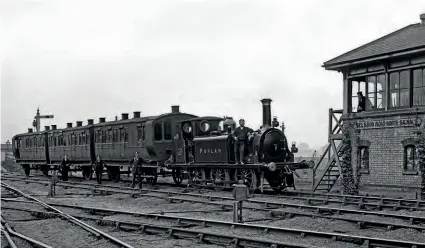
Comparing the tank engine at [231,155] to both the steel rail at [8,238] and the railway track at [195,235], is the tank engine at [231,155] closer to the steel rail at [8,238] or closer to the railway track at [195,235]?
the railway track at [195,235]

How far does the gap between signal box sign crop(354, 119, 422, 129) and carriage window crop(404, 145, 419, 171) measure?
799mm

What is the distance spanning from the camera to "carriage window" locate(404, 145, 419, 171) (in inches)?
709

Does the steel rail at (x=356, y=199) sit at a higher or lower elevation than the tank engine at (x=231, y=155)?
lower

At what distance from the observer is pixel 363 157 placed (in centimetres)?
2019

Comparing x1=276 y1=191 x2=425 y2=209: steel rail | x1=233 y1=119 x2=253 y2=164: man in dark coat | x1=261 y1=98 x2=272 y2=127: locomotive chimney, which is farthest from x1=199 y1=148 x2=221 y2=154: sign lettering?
x1=276 y1=191 x2=425 y2=209: steel rail

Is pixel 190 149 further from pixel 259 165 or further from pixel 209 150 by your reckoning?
pixel 259 165

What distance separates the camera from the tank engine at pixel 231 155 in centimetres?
1869

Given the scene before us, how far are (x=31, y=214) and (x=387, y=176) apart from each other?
12.0 metres

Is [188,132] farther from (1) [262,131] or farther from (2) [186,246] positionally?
(2) [186,246]

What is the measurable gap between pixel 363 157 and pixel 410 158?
2.25 m

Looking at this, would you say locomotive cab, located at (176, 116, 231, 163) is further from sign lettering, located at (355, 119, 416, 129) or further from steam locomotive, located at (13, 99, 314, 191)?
sign lettering, located at (355, 119, 416, 129)

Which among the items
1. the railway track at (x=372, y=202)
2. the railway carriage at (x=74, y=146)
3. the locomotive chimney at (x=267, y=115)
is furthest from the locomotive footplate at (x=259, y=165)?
the railway carriage at (x=74, y=146)

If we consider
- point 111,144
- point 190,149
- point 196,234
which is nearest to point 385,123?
point 190,149

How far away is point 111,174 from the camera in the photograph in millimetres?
27594
